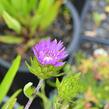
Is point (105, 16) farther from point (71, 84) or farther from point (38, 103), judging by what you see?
point (71, 84)

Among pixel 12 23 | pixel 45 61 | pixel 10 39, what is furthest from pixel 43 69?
pixel 10 39

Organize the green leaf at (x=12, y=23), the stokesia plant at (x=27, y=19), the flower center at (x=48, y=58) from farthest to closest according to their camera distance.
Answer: the stokesia plant at (x=27, y=19), the green leaf at (x=12, y=23), the flower center at (x=48, y=58)

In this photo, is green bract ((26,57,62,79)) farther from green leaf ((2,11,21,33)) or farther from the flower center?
green leaf ((2,11,21,33))

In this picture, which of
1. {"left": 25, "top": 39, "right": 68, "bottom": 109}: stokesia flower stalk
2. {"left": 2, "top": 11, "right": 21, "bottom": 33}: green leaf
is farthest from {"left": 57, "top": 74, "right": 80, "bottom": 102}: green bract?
{"left": 2, "top": 11, "right": 21, "bottom": 33}: green leaf

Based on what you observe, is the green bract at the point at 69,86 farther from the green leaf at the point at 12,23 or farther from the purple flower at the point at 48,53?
the green leaf at the point at 12,23

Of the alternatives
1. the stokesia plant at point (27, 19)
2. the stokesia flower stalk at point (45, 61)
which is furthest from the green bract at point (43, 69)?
the stokesia plant at point (27, 19)

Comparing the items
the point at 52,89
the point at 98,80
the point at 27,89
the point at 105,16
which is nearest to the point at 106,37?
the point at 105,16
